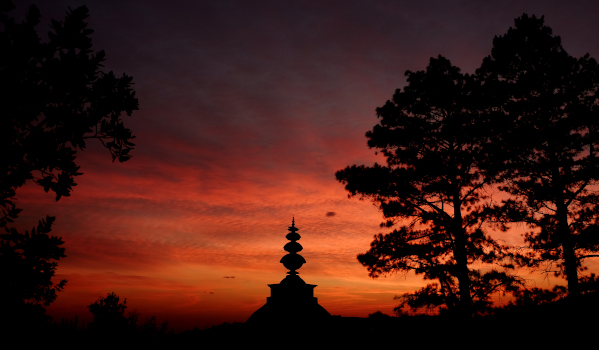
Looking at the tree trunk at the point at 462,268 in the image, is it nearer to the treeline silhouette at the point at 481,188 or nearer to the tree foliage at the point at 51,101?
the treeline silhouette at the point at 481,188

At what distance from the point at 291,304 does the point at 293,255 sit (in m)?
1.05

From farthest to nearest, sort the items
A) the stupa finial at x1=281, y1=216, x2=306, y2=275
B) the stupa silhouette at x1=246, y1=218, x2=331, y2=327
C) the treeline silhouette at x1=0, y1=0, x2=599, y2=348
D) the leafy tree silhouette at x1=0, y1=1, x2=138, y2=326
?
the treeline silhouette at x1=0, y1=0, x2=599, y2=348, the stupa finial at x1=281, y1=216, x2=306, y2=275, the stupa silhouette at x1=246, y1=218, x2=331, y2=327, the leafy tree silhouette at x1=0, y1=1, x2=138, y2=326

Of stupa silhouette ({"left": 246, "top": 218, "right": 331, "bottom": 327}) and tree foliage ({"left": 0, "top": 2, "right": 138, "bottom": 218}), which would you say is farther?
stupa silhouette ({"left": 246, "top": 218, "right": 331, "bottom": 327})

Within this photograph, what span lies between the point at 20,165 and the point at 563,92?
1887 cm

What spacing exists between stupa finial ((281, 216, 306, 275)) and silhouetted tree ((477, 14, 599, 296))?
34.6ft

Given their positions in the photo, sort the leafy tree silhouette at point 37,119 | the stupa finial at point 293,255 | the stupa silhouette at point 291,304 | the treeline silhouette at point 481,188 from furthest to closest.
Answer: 1. the treeline silhouette at point 481,188
2. the stupa finial at point 293,255
3. the stupa silhouette at point 291,304
4. the leafy tree silhouette at point 37,119

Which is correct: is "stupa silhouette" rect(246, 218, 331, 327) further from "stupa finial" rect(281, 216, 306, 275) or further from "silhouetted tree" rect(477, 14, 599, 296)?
"silhouetted tree" rect(477, 14, 599, 296)

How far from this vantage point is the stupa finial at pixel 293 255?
8.70 metres

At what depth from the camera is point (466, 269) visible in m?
15.1

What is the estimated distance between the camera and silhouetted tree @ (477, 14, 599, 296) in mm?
15398

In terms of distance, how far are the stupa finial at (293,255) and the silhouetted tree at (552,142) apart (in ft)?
34.6

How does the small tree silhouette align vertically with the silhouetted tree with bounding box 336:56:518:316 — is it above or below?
below

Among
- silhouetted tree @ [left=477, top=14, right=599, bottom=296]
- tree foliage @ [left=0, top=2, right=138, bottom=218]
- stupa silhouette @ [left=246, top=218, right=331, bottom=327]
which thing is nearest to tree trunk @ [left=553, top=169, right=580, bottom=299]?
silhouetted tree @ [left=477, top=14, right=599, bottom=296]

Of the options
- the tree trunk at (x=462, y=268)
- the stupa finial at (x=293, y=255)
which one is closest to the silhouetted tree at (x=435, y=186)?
the tree trunk at (x=462, y=268)
